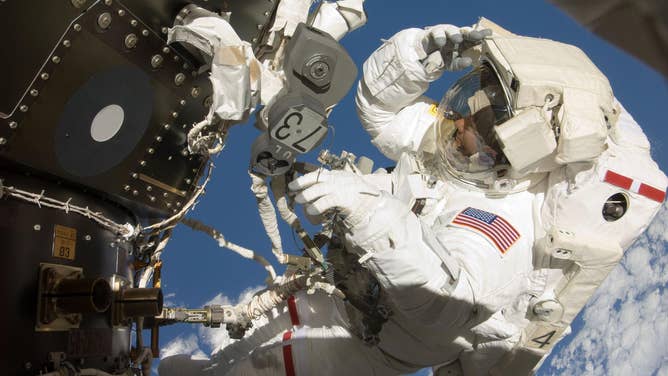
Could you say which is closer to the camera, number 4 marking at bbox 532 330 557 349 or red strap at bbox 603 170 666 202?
red strap at bbox 603 170 666 202

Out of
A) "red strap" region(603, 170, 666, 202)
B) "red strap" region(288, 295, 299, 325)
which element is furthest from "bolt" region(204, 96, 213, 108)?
"red strap" region(603, 170, 666, 202)

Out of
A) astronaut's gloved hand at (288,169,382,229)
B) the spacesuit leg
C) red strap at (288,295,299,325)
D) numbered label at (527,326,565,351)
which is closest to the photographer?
astronaut's gloved hand at (288,169,382,229)

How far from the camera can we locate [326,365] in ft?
8.64

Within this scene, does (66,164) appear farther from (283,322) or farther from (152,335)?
(283,322)

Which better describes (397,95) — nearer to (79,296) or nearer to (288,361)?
(288,361)

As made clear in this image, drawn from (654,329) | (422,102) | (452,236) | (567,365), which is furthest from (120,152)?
(654,329)

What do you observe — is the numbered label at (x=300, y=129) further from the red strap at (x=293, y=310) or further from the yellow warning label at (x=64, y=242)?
the red strap at (x=293, y=310)

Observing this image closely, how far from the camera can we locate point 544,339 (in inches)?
95.3

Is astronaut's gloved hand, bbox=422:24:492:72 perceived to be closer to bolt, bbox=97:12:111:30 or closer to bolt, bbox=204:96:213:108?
bolt, bbox=204:96:213:108

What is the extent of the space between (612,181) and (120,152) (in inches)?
64.3

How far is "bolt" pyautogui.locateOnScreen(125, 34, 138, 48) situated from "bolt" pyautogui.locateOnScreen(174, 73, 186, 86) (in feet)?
0.72

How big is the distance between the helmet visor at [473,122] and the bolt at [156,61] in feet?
3.45

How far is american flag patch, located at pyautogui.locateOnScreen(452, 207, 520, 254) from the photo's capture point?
2.18 m

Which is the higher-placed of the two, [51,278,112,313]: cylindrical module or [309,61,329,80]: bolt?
[309,61,329,80]: bolt
